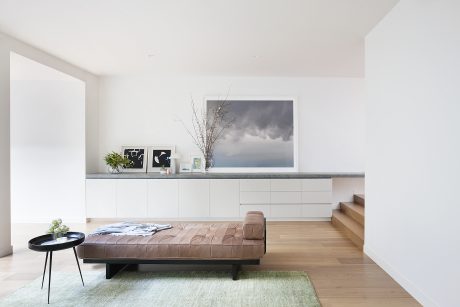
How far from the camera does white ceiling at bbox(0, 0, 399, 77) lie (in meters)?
2.91

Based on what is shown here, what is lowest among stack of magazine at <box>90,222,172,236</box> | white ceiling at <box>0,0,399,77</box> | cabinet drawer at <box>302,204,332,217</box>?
cabinet drawer at <box>302,204,332,217</box>

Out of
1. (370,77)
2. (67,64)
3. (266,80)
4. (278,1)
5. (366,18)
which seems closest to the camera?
(278,1)

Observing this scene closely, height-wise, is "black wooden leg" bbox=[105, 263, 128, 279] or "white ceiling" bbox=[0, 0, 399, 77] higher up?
"white ceiling" bbox=[0, 0, 399, 77]

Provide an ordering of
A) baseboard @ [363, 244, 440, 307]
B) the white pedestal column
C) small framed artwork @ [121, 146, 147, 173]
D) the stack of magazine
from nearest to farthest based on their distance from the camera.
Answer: baseboard @ [363, 244, 440, 307]
the stack of magazine
the white pedestal column
small framed artwork @ [121, 146, 147, 173]

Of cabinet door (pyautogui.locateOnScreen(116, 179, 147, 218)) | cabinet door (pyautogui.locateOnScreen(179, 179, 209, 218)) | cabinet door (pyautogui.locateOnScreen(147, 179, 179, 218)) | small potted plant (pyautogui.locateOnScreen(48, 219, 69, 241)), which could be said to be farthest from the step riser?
small potted plant (pyautogui.locateOnScreen(48, 219, 69, 241))

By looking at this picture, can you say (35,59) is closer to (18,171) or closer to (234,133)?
(18,171)

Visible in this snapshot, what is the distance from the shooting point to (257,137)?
5.66 metres

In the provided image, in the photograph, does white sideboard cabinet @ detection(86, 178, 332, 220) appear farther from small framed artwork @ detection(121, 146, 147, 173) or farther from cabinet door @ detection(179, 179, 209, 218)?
small framed artwork @ detection(121, 146, 147, 173)

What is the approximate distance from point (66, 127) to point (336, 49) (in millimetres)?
4568

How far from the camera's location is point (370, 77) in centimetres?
355

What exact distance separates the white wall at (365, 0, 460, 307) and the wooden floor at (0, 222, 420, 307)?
20 centimetres

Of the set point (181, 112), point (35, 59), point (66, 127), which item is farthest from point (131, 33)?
point (66, 127)

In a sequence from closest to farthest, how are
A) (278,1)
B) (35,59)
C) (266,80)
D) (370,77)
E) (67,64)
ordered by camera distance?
(278,1) → (370,77) → (35,59) → (67,64) → (266,80)

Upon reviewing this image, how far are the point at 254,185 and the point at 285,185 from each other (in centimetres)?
53
